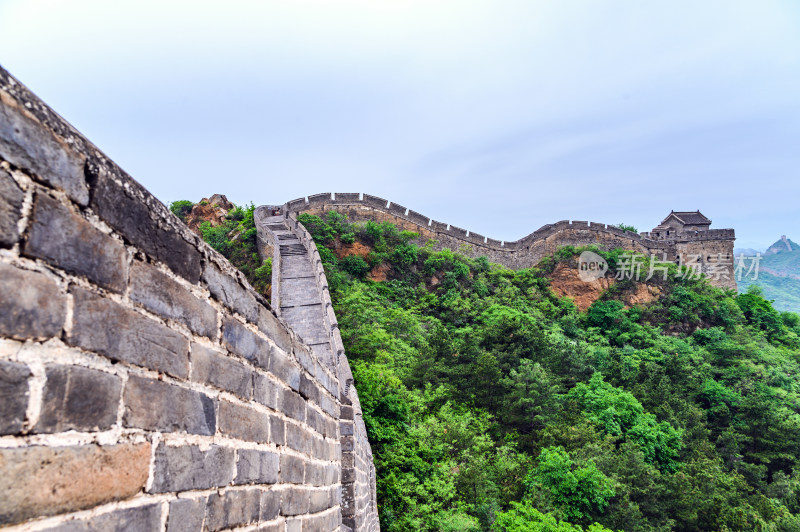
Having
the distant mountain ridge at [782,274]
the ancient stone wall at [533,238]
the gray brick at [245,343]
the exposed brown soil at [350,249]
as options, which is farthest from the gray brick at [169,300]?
the distant mountain ridge at [782,274]

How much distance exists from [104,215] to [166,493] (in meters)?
0.83

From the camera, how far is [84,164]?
119 centimetres

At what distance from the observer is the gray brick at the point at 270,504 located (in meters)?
2.20

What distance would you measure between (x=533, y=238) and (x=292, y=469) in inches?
1281

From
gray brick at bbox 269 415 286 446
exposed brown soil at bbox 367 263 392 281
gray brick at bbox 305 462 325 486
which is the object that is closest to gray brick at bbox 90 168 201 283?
gray brick at bbox 269 415 286 446

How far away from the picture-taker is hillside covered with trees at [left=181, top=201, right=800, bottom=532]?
11977mm

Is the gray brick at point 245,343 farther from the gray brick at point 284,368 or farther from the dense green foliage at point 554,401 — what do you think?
the dense green foliage at point 554,401

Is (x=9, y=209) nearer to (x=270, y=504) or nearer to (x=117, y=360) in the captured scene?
(x=117, y=360)

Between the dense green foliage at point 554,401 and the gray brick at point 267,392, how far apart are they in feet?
30.2

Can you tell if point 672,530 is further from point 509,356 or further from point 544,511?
point 509,356

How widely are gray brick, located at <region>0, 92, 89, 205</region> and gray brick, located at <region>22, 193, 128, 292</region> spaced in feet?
0.18

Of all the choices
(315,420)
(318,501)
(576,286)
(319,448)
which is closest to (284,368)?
(315,420)

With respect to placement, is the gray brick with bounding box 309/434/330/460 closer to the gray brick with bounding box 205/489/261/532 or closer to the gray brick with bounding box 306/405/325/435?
the gray brick with bounding box 306/405/325/435

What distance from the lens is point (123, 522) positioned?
1.22 m
